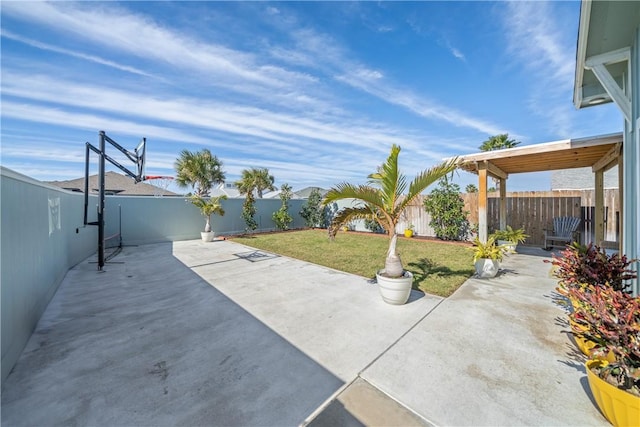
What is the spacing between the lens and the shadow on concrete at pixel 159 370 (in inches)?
73.5

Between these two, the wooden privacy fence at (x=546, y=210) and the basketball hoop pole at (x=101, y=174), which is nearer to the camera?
the basketball hoop pole at (x=101, y=174)

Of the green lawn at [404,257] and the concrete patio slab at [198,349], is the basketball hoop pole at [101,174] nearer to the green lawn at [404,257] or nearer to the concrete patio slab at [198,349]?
the concrete patio slab at [198,349]

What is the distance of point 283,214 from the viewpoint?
1405cm

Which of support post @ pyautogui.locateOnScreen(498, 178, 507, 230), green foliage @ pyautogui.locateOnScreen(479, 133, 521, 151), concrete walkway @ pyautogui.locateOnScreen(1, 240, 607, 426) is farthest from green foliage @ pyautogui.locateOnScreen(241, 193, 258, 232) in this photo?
green foliage @ pyautogui.locateOnScreen(479, 133, 521, 151)

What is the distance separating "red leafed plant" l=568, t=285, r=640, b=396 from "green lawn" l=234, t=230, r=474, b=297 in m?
2.30

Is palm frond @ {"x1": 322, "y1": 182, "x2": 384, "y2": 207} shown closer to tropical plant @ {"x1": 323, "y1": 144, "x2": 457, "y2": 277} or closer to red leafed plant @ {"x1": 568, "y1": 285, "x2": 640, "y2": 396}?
tropical plant @ {"x1": 323, "y1": 144, "x2": 457, "y2": 277}

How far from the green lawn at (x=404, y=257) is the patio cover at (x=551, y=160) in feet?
4.54

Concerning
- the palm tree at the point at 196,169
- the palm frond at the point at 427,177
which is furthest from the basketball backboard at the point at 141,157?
the palm tree at the point at 196,169

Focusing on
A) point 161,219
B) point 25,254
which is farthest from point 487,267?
point 161,219

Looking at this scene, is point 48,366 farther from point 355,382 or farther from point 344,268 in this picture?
point 344,268

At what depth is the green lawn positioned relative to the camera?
5134 millimetres

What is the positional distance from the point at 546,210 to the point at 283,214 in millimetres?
11608

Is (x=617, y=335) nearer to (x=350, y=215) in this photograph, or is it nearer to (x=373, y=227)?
(x=350, y=215)

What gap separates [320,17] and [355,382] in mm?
8273
